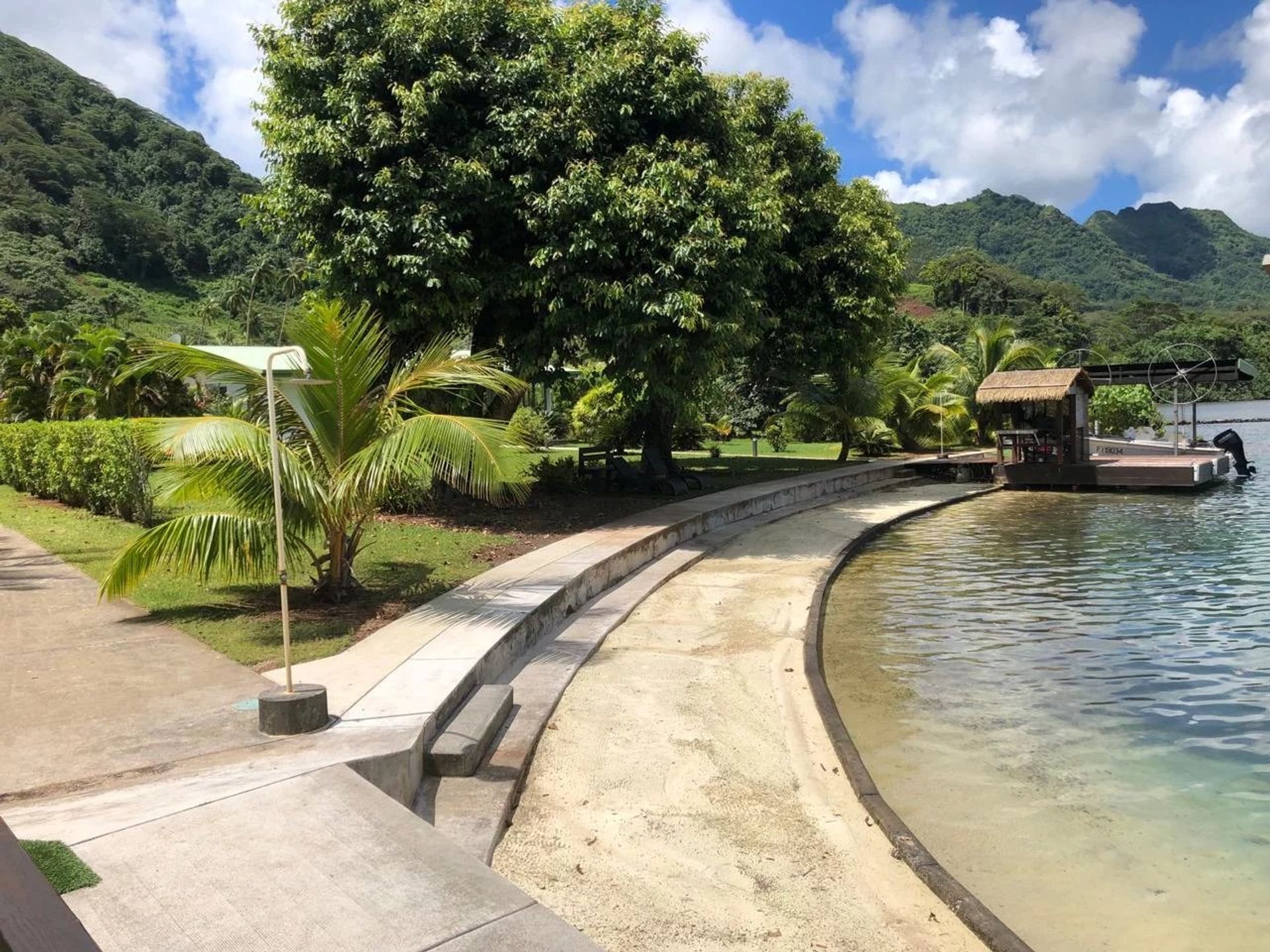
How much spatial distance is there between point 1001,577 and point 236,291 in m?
70.9

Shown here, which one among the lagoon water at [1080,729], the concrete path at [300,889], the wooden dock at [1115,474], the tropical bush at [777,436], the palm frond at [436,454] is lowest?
the lagoon water at [1080,729]

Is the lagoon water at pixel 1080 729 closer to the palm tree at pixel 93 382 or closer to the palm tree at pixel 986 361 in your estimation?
the palm tree at pixel 93 382

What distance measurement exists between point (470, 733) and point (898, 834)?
2.40m

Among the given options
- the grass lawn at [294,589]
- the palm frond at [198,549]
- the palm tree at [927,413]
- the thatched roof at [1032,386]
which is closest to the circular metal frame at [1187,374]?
the thatched roof at [1032,386]

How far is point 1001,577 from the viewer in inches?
476

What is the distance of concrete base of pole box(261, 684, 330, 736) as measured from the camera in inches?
191

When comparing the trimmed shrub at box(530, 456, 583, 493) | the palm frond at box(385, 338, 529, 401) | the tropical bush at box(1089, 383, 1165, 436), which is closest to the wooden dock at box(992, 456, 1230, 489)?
the trimmed shrub at box(530, 456, 583, 493)

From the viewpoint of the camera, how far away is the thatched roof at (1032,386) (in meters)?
23.5

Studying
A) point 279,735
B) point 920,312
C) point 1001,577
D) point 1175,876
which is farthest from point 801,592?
point 920,312

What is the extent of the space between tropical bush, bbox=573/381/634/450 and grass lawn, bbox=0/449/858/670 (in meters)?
5.69

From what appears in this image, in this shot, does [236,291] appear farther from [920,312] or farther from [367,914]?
[367,914]

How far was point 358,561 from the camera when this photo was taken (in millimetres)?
10266

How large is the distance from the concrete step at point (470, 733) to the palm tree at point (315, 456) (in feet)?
6.93

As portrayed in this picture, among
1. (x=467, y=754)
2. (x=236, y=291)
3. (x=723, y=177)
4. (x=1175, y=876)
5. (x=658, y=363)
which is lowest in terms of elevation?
(x=1175, y=876)
